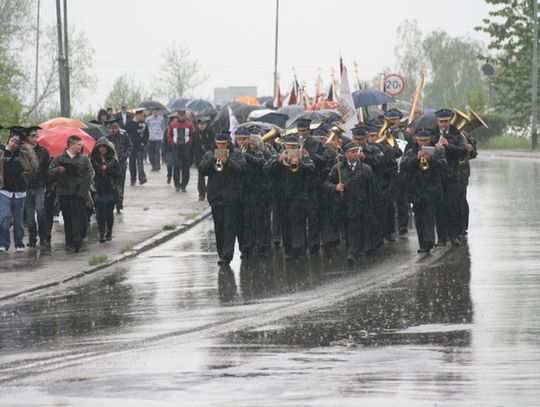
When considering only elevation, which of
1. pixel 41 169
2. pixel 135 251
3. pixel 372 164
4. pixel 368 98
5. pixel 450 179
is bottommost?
pixel 135 251

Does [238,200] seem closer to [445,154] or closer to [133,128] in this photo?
[445,154]

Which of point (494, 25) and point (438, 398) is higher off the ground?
point (494, 25)

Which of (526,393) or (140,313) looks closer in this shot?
(526,393)

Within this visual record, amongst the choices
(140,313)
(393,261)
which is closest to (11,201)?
(393,261)

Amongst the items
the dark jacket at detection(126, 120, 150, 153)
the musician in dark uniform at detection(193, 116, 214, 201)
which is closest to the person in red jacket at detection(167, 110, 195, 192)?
the musician in dark uniform at detection(193, 116, 214, 201)

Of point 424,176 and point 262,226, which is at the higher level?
point 424,176

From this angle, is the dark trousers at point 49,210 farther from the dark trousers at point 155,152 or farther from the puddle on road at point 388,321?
the dark trousers at point 155,152

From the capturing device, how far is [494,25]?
71375 mm

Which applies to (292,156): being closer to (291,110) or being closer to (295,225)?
(295,225)

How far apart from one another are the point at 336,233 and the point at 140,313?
20.8 ft

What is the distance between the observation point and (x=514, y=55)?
235 feet

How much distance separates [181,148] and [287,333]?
73.1 feet

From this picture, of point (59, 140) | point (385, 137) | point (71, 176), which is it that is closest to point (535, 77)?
point (59, 140)

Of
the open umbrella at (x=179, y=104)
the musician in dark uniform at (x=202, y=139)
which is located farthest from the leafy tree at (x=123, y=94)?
the musician in dark uniform at (x=202, y=139)
